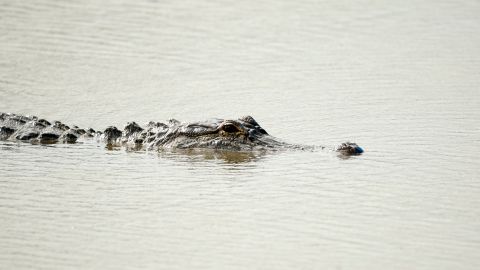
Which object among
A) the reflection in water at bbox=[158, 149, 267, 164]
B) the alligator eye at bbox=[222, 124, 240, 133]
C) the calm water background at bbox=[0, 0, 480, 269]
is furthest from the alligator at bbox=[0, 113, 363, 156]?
the calm water background at bbox=[0, 0, 480, 269]

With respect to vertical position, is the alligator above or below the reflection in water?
above

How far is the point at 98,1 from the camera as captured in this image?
79.3ft

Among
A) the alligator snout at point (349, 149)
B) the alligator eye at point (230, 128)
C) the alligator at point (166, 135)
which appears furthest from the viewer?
the alligator eye at point (230, 128)

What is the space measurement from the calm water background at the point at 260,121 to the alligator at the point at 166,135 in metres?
0.36

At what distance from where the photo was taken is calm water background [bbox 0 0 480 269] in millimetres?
7301

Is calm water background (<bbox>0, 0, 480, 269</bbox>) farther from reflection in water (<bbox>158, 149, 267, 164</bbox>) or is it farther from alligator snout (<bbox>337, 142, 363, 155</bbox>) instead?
alligator snout (<bbox>337, 142, 363, 155</bbox>)

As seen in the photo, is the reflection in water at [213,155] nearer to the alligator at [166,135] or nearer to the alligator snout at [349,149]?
the alligator at [166,135]

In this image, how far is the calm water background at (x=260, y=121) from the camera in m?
7.30

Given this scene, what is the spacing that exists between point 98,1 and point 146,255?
18.0 m

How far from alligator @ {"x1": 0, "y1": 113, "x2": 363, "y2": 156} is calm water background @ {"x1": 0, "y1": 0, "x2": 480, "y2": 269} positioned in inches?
14.3

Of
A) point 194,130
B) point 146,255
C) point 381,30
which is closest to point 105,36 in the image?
point 381,30

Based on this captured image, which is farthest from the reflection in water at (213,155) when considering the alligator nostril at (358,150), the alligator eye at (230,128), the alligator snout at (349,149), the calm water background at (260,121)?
the alligator nostril at (358,150)

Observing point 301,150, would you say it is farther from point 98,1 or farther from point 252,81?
point 98,1

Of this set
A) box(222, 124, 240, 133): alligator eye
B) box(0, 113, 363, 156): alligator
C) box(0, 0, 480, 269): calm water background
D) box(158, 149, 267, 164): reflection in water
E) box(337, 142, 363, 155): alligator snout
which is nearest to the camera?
box(0, 0, 480, 269): calm water background
